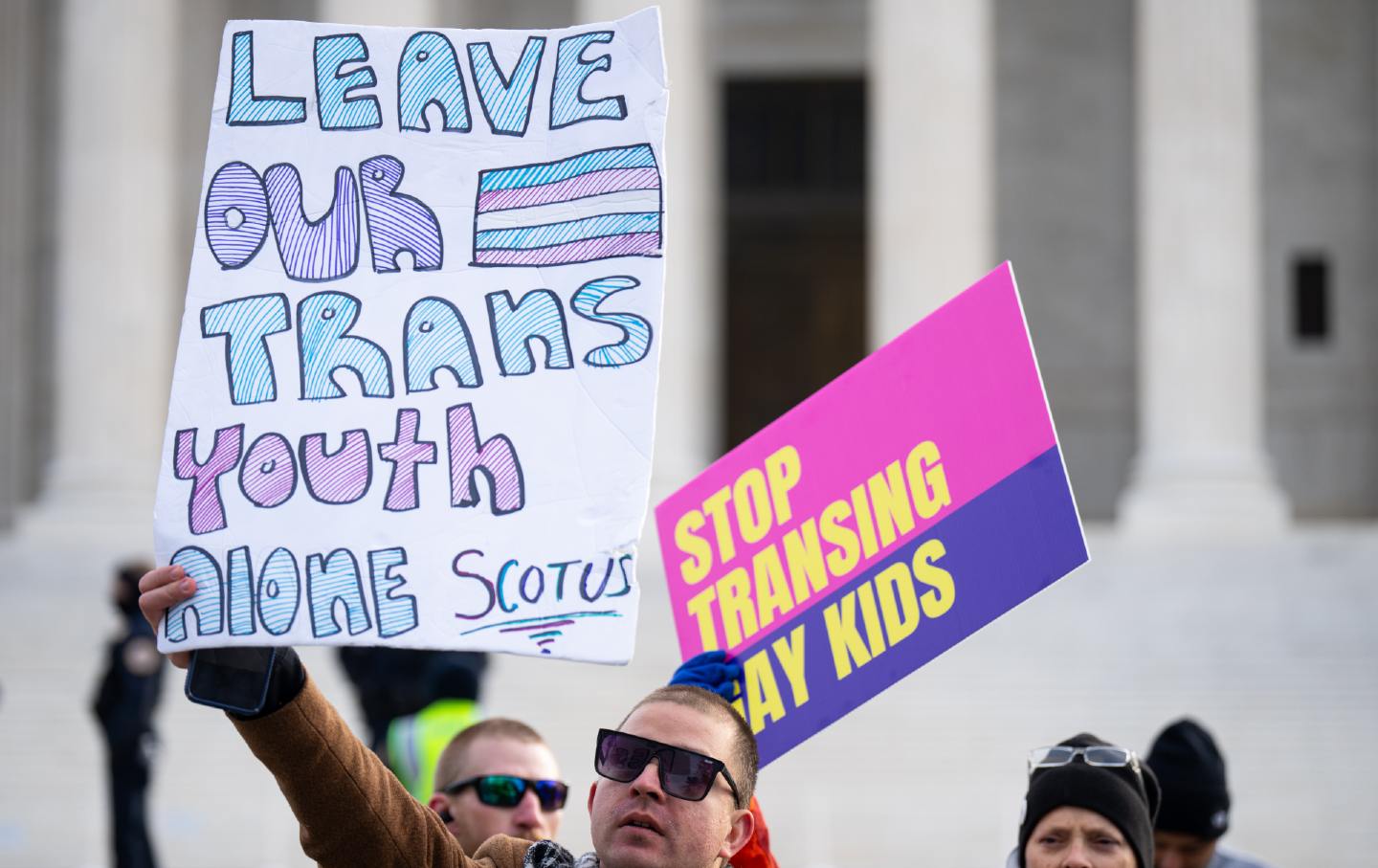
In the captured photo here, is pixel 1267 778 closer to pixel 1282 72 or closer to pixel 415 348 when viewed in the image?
pixel 415 348

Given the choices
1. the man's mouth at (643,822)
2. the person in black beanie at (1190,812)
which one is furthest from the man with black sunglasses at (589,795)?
the person in black beanie at (1190,812)

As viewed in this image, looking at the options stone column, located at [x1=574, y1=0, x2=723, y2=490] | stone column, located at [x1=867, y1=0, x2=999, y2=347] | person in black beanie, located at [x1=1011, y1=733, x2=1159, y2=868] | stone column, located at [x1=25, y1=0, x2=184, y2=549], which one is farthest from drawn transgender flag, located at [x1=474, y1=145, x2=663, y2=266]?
stone column, located at [x1=25, y1=0, x2=184, y2=549]

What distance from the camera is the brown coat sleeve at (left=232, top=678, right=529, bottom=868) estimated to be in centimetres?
578

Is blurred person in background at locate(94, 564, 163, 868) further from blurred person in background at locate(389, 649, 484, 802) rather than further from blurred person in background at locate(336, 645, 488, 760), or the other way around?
blurred person in background at locate(389, 649, 484, 802)

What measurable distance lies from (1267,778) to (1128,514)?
1114cm

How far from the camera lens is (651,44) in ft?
23.3

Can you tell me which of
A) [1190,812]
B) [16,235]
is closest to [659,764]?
[1190,812]

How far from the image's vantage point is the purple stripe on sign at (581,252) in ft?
22.9

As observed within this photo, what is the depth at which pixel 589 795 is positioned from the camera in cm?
606

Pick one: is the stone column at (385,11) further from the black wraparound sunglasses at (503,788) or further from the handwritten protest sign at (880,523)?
the black wraparound sunglasses at (503,788)

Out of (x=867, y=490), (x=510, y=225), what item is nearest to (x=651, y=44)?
(x=510, y=225)

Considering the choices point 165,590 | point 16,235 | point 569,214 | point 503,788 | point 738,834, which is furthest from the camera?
point 16,235

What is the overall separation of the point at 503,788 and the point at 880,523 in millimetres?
1792

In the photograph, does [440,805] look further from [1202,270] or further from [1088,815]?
[1202,270]
